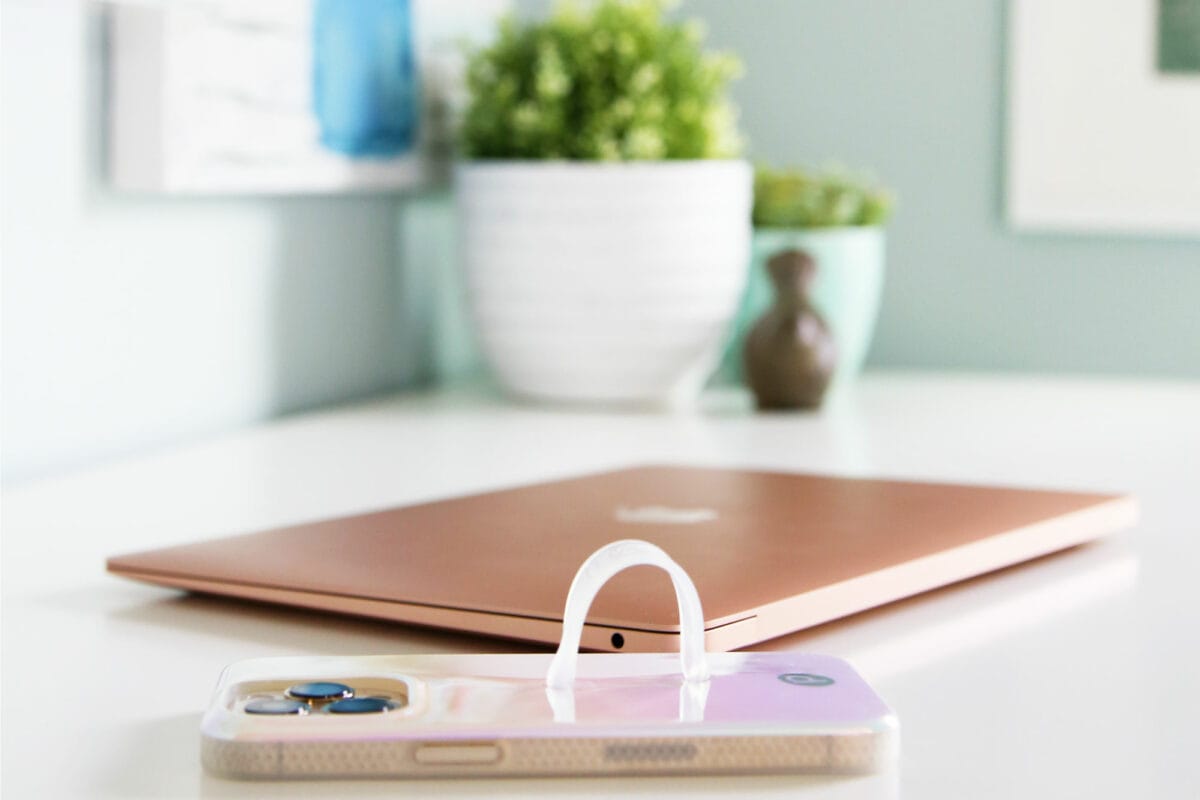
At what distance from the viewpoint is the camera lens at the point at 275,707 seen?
43 centimetres

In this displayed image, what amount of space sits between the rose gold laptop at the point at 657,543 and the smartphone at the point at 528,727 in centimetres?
8

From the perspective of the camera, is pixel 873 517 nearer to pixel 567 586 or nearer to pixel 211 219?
pixel 567 586

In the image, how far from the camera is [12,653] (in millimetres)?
568

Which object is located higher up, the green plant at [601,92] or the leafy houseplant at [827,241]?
the green plant at [601,92]

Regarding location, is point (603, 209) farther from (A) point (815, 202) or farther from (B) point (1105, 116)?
(B) point (1105, 116)

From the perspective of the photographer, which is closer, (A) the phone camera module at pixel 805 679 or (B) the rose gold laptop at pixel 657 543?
(A) the phone camera module at pixel 805 679

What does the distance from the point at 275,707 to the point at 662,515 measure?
32cm

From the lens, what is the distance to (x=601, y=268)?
128 centimetres

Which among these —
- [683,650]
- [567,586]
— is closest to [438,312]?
[567,586]

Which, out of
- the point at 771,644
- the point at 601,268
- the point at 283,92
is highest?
the point at 283,92

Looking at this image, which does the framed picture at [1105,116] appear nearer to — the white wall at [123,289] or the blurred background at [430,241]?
the blurred background at [430,241]

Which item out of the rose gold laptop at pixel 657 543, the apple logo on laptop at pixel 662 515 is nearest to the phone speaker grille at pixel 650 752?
the rose gold laptop at pixel 657 543

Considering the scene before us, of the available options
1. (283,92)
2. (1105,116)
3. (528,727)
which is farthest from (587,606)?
(1105,116)

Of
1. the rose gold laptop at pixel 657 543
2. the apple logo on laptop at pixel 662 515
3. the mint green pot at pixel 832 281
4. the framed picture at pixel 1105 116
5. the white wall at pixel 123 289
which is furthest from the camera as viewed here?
the framed picture at pixel 1105 116
